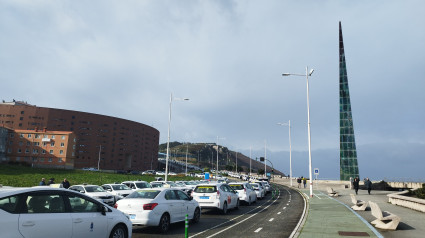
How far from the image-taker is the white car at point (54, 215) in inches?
228

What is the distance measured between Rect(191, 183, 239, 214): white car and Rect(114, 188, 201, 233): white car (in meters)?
3.64

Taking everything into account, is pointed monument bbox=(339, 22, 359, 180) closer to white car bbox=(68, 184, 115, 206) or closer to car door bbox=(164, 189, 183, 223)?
white car bbox=(68, 184, 115, 206)

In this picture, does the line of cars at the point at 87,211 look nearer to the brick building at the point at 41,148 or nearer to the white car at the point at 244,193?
the white car at the point at 244,193

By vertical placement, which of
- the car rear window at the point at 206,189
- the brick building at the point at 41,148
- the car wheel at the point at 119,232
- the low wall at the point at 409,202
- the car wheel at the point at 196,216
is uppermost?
the brick building at the point at 41,148

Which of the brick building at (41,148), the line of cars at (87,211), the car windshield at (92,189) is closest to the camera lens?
the line of cars at (87,211)

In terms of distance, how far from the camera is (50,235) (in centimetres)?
623

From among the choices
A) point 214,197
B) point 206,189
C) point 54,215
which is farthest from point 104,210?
point 206,189

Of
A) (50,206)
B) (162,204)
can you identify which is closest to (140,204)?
(162,204)

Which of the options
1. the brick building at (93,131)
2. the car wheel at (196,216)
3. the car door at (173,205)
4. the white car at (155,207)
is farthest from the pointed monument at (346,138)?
the brick building at (93,131)

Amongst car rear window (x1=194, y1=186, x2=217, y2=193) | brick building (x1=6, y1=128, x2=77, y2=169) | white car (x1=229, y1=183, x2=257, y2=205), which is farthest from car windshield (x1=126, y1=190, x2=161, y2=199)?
brick building (x1=6, y1=128, x2=77, y2=169)

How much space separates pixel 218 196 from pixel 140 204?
6.20 meters

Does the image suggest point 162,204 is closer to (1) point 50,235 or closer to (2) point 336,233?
(1) point 50,235

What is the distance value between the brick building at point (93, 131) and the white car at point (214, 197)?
321 feet

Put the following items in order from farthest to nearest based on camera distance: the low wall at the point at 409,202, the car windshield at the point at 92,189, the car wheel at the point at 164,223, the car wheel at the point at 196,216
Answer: the car windshield at the point at 92,189
the low wall at the point at 409,202
the car wheel at the point at 196,216
the car wheel at the point at 164,223
